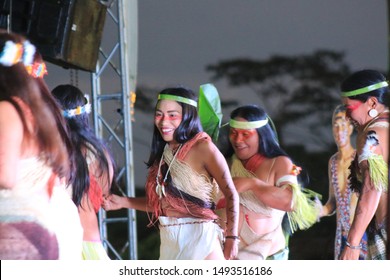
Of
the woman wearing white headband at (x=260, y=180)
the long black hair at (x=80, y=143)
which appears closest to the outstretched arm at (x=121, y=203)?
the long black hair at (x=80, y=143)

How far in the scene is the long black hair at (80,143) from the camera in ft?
15.2

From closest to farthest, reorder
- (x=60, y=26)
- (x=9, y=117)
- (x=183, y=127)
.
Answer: (x=9, y=117), (x=183, y=127), (x=60, y=26)

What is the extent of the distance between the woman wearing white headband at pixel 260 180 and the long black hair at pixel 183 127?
56 cm

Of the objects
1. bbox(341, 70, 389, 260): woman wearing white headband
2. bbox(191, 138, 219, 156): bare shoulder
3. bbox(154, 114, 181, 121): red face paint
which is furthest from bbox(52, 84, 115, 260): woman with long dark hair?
bbox(341, 70, 389, 260): woman wearing white headband

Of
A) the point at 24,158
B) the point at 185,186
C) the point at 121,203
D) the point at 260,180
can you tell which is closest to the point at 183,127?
the point at 185,186

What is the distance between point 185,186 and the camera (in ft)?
15.7

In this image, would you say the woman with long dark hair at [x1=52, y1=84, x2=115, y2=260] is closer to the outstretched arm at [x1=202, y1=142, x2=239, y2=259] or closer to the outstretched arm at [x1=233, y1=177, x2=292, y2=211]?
the outstretched arm at [x1=202, y1=142, x2=239, y2=259]

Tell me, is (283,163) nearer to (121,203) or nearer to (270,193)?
(270,193)

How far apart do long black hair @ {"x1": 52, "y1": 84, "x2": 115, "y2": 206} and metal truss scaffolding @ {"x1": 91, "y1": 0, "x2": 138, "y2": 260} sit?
86 cm

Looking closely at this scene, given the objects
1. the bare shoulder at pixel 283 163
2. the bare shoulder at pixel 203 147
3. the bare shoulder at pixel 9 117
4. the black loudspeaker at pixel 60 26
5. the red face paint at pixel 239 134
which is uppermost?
the black loudspeaker at pixel 60 26

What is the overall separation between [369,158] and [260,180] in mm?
910

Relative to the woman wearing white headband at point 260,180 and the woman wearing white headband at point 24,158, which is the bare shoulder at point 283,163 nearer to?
the woman wearing white headband at point 260,180

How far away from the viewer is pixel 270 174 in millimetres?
5543

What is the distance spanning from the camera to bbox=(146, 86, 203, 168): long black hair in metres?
4.89
